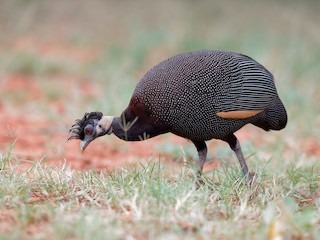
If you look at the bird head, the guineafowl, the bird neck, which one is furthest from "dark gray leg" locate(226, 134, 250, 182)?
the bird head

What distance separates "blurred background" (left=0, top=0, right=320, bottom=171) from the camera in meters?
5.98

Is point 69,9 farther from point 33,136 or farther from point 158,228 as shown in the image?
point 158,228

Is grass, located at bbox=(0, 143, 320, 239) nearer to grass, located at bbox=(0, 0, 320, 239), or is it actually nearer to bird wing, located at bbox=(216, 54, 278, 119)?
grass, located at bbox=(0, 0, 320, 239)

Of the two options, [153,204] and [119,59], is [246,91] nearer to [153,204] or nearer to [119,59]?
[153,204]

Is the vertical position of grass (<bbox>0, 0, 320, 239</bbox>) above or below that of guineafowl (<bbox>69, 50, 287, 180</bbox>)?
below

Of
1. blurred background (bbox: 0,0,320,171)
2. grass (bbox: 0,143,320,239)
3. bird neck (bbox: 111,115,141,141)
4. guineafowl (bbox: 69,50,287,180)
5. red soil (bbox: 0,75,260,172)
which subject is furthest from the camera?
blurred background (bbox: 0,0,320,171)

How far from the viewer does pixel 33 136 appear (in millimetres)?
6336

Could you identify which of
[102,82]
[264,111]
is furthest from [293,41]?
[264,111]

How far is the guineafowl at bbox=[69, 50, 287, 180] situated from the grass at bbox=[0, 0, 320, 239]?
0.27 metres

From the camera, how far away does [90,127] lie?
4.32 m

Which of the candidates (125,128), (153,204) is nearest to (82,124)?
(125,128)

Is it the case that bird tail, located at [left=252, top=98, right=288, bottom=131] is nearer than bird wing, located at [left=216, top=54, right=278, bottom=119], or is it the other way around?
bird wing, located at [left=216, top=54, right=278, bottom=119]

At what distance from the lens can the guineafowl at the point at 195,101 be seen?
4.16m

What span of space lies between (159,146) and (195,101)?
1789 mm
